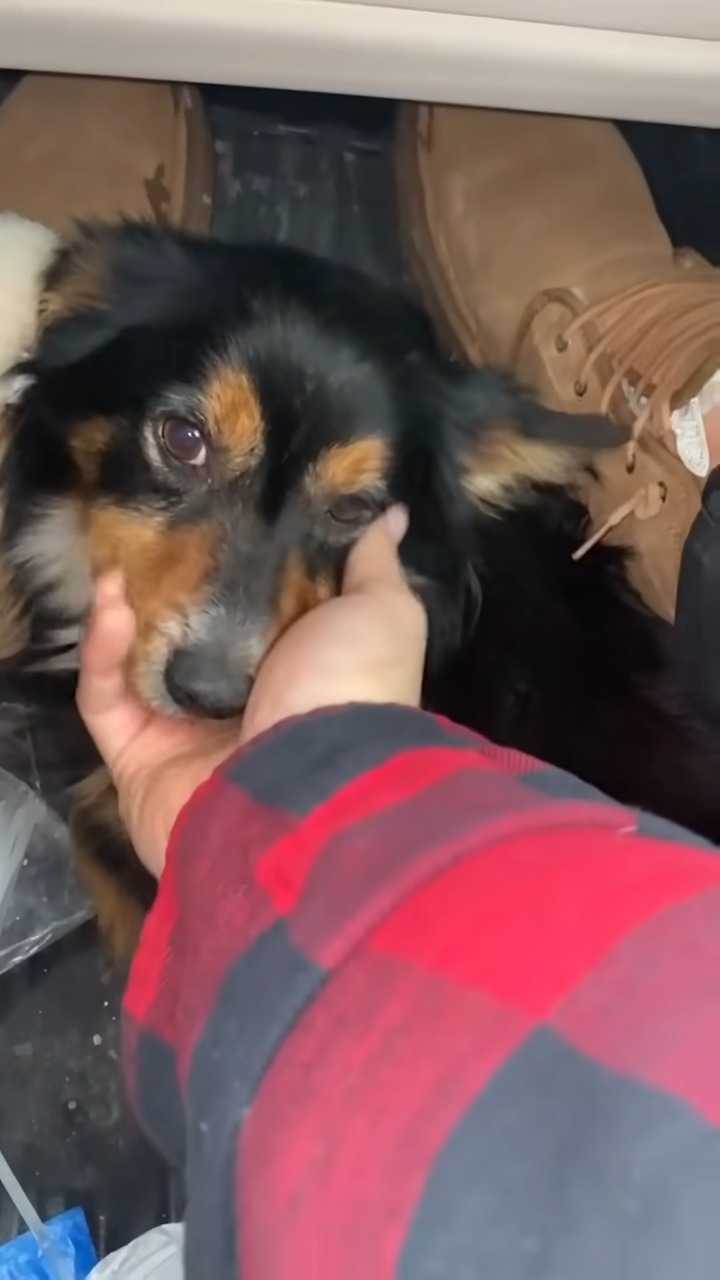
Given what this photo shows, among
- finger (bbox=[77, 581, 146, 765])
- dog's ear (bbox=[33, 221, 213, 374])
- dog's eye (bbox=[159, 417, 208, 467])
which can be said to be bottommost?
finger (bbox=[77, 581, 146, 765])

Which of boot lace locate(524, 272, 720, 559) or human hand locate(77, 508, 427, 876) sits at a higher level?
boot lace locate(524, 272, 720, 559)

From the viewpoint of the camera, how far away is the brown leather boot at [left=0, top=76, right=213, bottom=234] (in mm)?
1624

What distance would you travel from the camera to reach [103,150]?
5.46 feet

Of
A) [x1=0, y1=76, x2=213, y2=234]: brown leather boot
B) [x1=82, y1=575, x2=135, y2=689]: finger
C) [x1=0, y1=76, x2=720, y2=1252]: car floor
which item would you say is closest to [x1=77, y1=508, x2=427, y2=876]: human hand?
[x1=82, y1=575, x2=135, y2=689]: finger

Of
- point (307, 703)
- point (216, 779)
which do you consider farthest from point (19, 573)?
point (216, 779)

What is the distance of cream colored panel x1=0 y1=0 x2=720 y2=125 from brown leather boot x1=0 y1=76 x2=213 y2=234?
0.24 metres

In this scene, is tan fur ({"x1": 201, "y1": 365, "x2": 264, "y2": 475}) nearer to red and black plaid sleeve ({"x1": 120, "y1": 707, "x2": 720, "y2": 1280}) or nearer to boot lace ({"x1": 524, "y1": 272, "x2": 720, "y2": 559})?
boot lace ({"x1": 524, "y1": 272, "x2": 720, "y2": 559})

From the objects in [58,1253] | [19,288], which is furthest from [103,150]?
[58,1253]

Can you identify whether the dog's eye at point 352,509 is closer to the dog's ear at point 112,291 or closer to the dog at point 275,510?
the dog at point 275,510

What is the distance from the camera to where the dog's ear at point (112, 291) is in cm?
127

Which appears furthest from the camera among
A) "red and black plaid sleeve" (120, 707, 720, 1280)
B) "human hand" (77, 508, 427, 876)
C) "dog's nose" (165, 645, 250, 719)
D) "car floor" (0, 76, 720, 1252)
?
"car floor" (0, 76, 720, 1252)

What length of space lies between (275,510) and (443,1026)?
29.3 inches

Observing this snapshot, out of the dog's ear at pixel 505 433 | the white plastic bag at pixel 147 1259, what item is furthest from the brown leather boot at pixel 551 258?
the white plastic bag at pixel 147 1259

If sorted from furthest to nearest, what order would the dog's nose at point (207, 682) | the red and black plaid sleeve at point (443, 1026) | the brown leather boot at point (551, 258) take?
the brown leather boot at point (551, 258), the dog's nose at point (207, 682), the red and black plaid sleeve at point (443, 1026)
